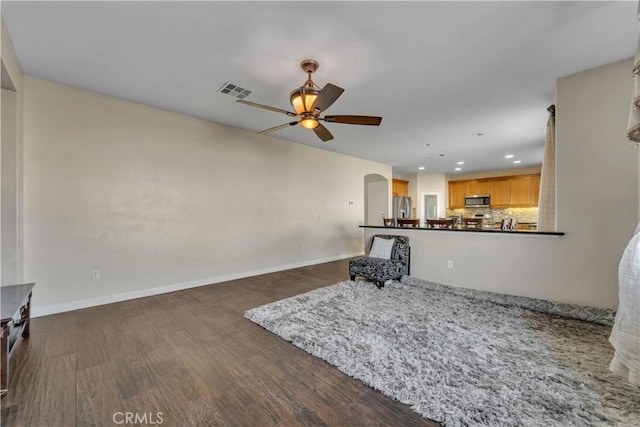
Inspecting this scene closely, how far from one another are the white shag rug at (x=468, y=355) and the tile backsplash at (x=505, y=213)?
6.85 metres

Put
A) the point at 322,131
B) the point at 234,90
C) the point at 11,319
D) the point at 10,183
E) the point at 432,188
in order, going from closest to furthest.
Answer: the point at 11,319
the point at 10,183
the point at 322,131
the point at 234,90
the point at 432,188

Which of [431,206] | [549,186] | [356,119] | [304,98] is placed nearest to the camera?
[304,98]

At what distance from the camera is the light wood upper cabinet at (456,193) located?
9773mm

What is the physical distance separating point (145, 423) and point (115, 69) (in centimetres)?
339

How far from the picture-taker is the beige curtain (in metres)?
3.43

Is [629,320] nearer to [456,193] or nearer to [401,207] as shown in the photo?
[401,207]

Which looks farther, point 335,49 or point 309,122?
point 309,122

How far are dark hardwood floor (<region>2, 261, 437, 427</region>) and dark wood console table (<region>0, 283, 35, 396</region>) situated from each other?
0.12m

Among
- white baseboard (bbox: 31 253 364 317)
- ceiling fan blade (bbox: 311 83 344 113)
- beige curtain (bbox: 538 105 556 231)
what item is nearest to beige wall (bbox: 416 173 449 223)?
white baseboard (bbox: 31 253 364 317)

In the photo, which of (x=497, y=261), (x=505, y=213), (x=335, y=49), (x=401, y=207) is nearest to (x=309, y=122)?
(x=335, y=49)

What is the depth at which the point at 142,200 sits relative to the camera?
3822 millimetres

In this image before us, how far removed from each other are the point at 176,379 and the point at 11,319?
1.13 m

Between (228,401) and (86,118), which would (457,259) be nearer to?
(228,401)

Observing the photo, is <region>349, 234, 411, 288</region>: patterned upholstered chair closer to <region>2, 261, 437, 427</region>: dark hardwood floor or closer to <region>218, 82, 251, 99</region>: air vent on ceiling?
<region>2, 261, 437, 427</region>: dark hardwood floor
